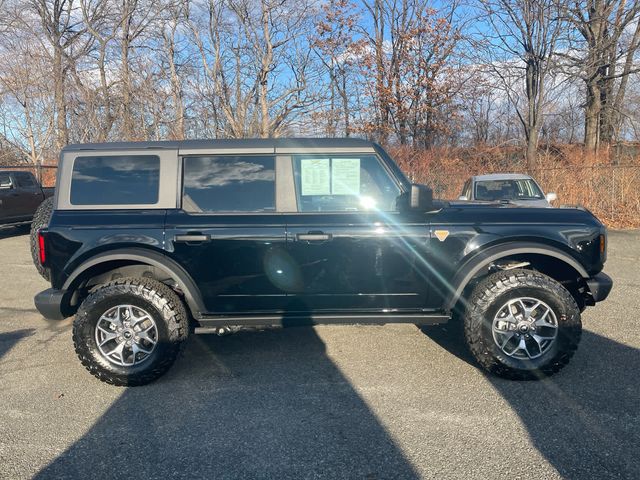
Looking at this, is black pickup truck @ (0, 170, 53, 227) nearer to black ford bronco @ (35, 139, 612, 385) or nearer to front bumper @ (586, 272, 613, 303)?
black ford bronco @ (35, 139, 612, 385)

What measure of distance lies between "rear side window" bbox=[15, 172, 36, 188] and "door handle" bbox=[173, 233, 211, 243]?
10.9 m

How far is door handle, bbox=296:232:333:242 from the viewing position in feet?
10.9

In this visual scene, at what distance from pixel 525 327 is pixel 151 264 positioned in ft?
9.81

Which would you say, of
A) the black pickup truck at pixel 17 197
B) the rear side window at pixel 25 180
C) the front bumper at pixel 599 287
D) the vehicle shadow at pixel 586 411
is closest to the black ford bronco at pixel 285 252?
the front bumper at pixel 599 287

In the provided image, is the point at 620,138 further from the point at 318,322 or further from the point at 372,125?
the point at 318,322

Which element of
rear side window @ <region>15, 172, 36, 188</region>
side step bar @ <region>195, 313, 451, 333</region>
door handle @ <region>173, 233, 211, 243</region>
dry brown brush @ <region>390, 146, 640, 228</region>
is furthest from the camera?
dry brown brush @ <region>390, 146, 640, 228</region>

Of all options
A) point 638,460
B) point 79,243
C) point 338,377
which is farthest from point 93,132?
point 638,460

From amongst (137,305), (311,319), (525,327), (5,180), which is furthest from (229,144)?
(5,180)

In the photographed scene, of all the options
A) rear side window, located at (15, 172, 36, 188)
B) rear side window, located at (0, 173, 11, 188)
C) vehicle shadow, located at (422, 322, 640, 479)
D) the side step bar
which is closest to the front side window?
the side step bar

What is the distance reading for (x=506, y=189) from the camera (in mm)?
8891

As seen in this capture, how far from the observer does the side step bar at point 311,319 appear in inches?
135

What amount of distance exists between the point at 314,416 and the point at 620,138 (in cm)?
2435

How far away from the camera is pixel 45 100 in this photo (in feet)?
66.7

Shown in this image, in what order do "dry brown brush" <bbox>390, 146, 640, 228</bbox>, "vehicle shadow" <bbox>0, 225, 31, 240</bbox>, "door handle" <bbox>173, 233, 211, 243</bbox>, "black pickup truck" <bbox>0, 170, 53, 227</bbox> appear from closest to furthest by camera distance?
"door handle" <bbox>173, 233, 211, 243</bbox>
"black pickup truck" <bbox>0, 170, 53, 227</bbox>
"dry brown brush" <bbox>390, 146, 640, 228</bbox>
"vehicle shadow" <bbox>0, 225, 31, 240</bbox>
